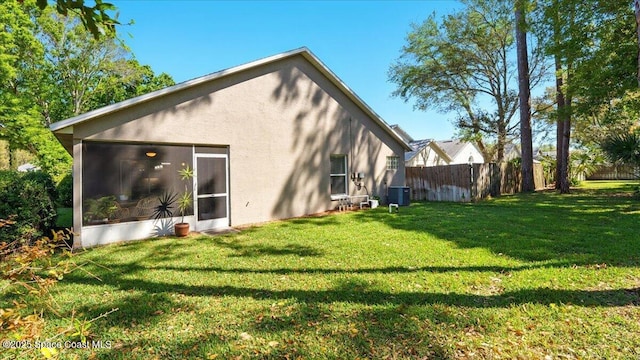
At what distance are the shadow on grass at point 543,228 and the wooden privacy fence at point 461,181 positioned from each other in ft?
9.10

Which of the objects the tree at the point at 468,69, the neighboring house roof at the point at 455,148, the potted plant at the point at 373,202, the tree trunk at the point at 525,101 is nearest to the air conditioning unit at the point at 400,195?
the potted plant at the point at 373,202

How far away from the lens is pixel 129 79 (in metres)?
26.7

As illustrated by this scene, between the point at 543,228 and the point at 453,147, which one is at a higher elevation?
the point at 453,147

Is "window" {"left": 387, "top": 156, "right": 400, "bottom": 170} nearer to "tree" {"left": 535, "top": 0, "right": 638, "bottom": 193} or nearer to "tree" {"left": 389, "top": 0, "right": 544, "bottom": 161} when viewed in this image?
"tree" {"left": 535, "top": 0, "right": 638, "bottom": 193}

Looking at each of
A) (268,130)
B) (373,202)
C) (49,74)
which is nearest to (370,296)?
(268,130)

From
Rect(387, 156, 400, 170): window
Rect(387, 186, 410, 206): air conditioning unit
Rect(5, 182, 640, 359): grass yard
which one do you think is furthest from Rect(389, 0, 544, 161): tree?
Rect(5, 182, 640, 359): grass yard

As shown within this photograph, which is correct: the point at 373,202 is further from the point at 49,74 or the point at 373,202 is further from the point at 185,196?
the point at 49,74

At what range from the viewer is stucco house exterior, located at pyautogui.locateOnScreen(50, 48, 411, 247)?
24.7ft

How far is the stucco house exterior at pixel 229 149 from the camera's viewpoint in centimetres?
752

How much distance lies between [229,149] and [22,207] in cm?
491

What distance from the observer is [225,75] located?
30.4ft

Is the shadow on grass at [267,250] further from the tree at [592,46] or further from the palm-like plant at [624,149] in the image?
the tree at [592,46]

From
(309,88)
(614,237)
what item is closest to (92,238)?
(309,88)

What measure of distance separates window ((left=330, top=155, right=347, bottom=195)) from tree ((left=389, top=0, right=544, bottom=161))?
1541 centimetres
